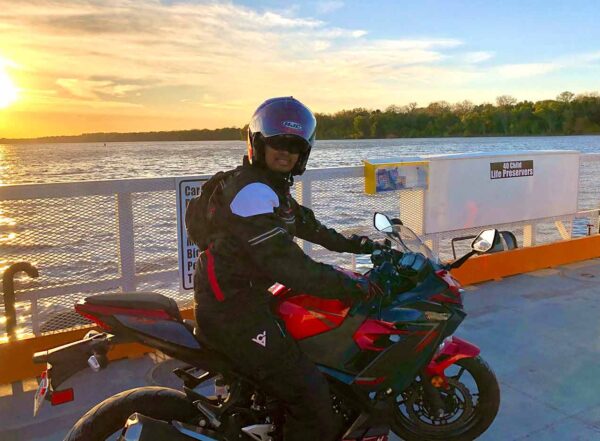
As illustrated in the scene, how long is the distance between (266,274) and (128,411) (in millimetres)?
899

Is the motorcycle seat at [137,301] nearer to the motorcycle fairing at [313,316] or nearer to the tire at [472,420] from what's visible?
the motorcycle fairing at [313,316]

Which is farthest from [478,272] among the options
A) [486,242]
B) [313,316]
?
[313,316]

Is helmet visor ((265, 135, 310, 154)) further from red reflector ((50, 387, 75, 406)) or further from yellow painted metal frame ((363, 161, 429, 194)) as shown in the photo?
yellow painted metal frame ((363, 161, 429, 194))

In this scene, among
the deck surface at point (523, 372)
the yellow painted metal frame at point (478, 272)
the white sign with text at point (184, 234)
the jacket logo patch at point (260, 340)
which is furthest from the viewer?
the white sign with text at point (184, 234)

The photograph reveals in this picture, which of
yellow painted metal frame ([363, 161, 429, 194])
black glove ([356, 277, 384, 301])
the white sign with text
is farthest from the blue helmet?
yellow painted metal frame ([363, 161, 429, 194])

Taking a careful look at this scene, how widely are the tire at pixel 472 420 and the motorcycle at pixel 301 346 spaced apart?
13.4 inches

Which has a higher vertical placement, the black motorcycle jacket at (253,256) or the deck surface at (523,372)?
the black motorcycle jacket at (253,256)

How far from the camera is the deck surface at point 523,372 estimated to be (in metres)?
3.59

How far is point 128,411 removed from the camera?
2604 millimetres

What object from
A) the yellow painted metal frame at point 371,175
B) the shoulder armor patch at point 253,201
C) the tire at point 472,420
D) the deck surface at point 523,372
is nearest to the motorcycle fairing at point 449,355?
the tire at point 472,420

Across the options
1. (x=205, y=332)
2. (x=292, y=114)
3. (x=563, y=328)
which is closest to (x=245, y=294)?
(x=205, y=332)

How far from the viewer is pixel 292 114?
2.59 metres

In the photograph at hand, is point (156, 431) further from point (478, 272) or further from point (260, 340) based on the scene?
point (478, 272)

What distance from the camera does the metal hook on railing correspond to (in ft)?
14.3
